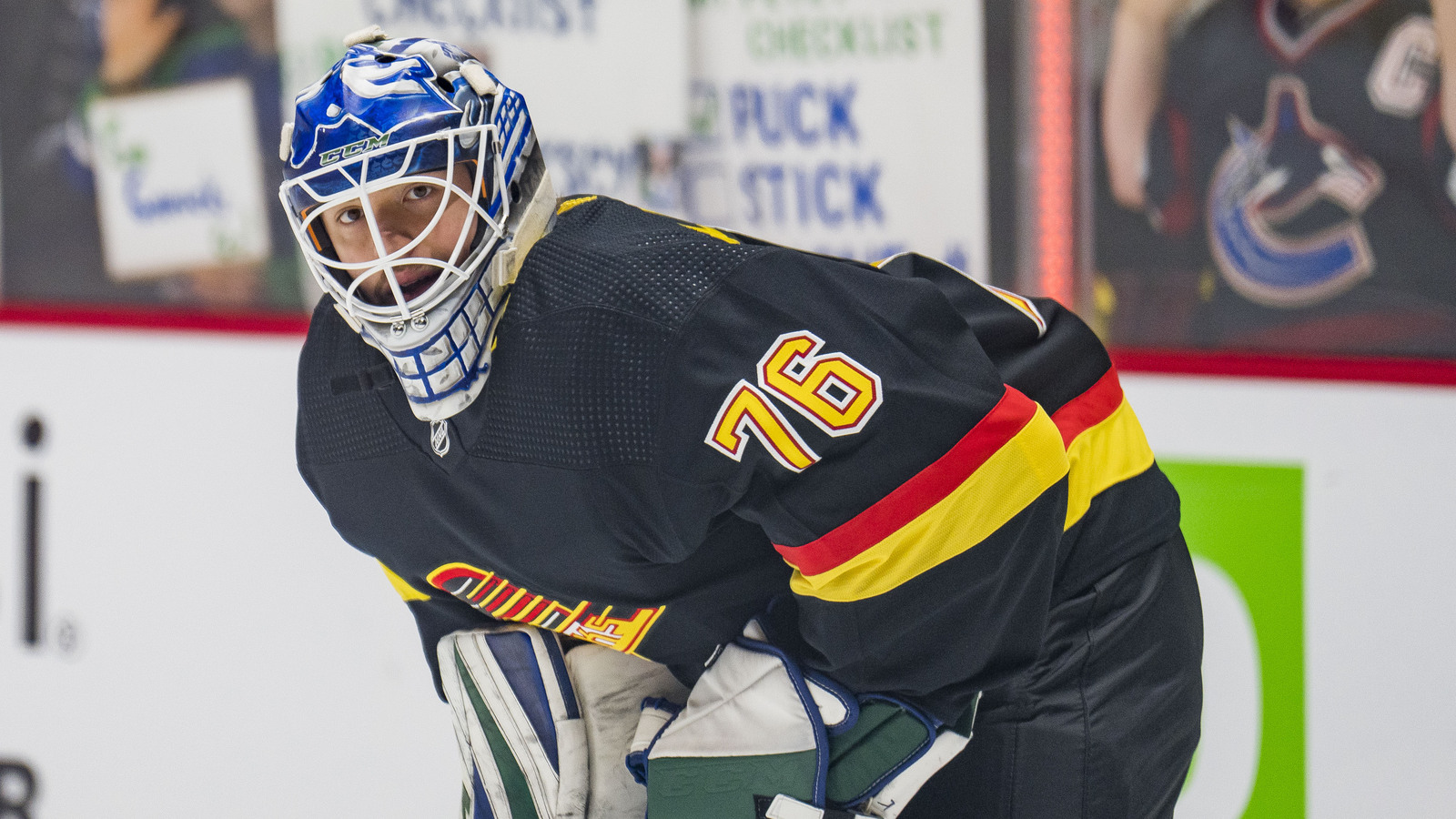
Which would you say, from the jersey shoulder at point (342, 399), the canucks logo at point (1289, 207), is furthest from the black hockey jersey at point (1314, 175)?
the jersey shoulder at point (342, 399)

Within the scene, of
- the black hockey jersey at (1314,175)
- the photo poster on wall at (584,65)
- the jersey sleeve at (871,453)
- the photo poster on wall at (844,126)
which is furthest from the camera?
the photo poster on wall at (584,65)

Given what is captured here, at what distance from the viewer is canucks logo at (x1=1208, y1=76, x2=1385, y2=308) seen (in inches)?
74.9

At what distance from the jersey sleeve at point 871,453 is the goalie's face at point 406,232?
27 centimetres

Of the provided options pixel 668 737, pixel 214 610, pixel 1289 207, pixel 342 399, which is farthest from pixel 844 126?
pixel 214 610

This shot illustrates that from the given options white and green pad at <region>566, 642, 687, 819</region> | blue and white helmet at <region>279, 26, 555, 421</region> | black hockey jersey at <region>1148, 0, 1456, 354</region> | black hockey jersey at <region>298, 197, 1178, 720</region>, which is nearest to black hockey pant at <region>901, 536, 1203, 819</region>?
black hockey jersey at <region>298, 197, 1178, 720</region>

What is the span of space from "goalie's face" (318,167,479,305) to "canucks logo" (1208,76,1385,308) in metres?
1.22

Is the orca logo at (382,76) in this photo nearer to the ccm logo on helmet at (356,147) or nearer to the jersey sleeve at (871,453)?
the ccm logo on helmet at (356,147)

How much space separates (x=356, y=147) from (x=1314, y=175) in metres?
1.38

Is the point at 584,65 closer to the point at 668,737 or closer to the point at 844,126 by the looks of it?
the point at 844,126

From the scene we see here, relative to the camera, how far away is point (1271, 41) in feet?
6.28

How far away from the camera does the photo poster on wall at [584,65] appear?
Result: 236 cm

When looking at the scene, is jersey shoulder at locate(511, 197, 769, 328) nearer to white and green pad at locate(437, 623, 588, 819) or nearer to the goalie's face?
the goalie's face

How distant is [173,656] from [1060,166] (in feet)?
6.55

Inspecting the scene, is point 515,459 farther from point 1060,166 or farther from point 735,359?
point 1060,166
